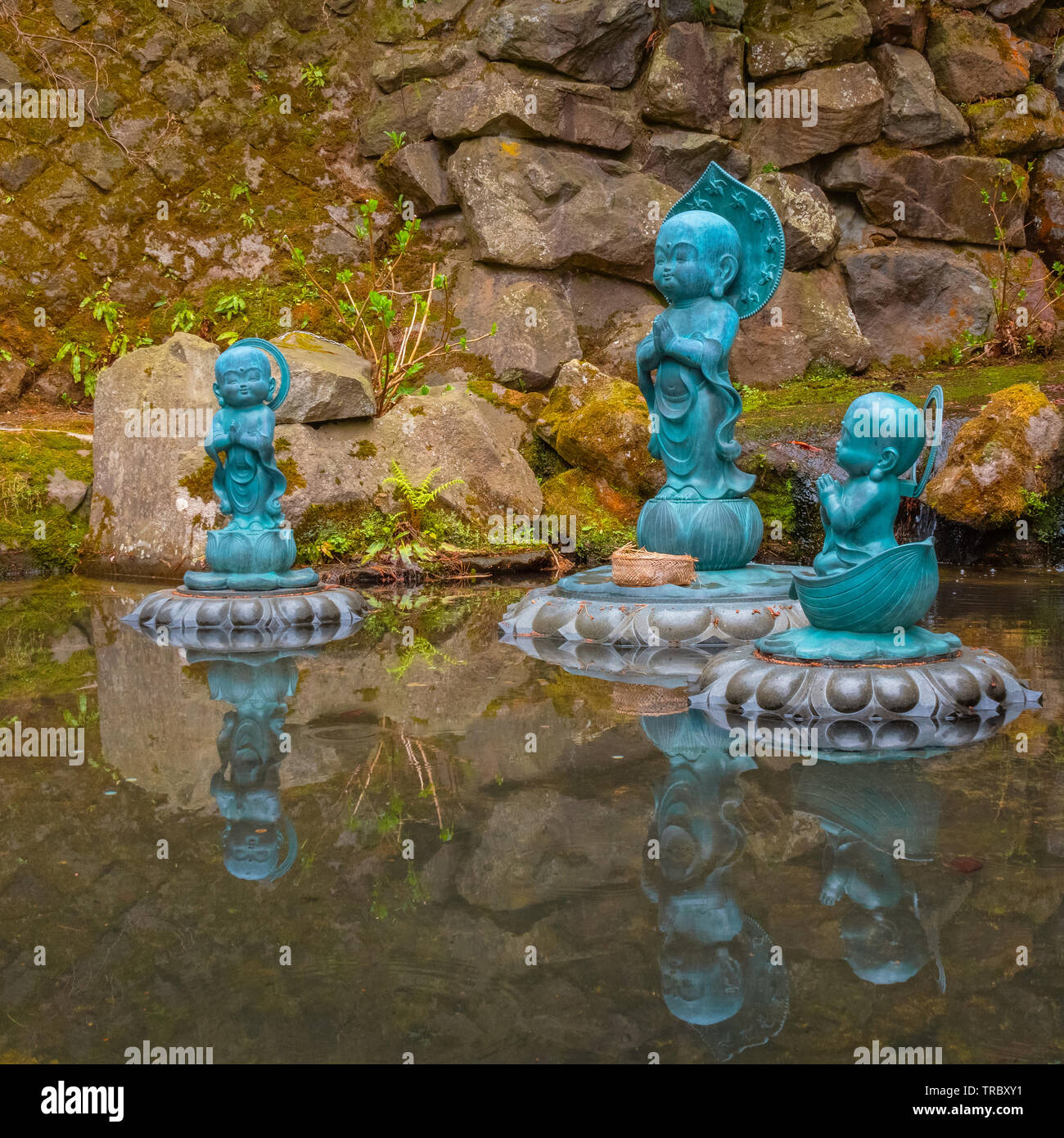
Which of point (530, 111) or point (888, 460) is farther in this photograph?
point (530, 111)

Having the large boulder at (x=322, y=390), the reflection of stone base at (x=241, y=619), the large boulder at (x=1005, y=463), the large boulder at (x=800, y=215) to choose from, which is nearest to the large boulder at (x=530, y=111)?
the large boulder at (x=800, y=215)

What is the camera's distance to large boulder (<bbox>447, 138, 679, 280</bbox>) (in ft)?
46.5

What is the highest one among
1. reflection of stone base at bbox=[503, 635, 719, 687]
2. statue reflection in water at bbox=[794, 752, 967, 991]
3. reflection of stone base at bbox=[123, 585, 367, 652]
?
reflection of stone base at bbox=[123, 585, 367, 652]

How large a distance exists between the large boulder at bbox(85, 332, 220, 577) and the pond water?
225 inches

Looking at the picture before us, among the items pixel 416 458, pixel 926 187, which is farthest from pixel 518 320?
pixel 926 187

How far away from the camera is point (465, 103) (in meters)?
14.4

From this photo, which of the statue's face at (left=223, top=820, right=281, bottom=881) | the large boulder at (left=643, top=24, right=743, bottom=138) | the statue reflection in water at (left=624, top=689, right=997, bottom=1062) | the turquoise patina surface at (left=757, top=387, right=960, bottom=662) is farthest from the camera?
the large boulder at (left=643, top=24, right=743, bottom=138)

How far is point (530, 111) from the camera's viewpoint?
14188 millimetres

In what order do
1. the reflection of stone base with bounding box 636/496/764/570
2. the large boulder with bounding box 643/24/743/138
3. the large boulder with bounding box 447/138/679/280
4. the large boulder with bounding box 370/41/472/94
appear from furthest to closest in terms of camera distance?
the large boulder with bounding box 370/41/472/94, the large boulder with bounding box 643/24/743/138, the large boulder with bounding box 447/138/679/280, the reflection of stone base with bounding box 636/496/764/570

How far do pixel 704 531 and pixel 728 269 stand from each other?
1.82 m

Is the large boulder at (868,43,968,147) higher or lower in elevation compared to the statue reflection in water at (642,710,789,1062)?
higher

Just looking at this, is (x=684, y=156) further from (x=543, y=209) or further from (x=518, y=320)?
(x=518, y=320)

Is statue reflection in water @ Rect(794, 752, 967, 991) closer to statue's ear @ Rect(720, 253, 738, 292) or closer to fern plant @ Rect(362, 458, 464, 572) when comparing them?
statue's ear @ Rect(720, 253, 738, 292)

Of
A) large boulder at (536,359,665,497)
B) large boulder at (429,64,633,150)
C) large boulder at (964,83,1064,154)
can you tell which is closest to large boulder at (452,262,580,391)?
large boulder at (536,359,665,497)
